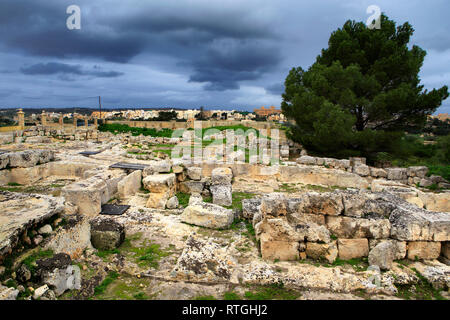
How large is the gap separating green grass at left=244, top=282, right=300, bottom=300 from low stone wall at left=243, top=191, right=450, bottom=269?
75 cm

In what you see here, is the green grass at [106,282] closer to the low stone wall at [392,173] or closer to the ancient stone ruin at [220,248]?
the ancient stone ruin at [220,248]

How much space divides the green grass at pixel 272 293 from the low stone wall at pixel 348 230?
2.45 feet

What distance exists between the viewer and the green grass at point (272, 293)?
347 cm

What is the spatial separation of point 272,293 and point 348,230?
6.28ft

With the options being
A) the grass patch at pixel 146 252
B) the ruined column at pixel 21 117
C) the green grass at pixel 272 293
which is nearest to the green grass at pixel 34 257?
the grass patch at pixel 146 252

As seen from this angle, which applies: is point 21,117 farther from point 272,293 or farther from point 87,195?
point 272,293

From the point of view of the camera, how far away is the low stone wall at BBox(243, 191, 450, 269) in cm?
436

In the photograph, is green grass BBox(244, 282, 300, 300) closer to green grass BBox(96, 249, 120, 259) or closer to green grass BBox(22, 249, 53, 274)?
green grass BBox(96, 249, 120, 259)

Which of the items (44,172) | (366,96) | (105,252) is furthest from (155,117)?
(105,252)

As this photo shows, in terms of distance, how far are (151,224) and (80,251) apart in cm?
154

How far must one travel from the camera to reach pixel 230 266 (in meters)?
4.08
